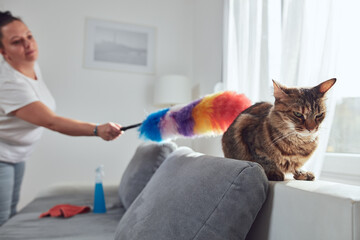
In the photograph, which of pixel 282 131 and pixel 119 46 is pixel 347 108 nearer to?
pixel 282 131

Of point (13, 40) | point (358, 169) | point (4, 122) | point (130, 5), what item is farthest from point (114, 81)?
point (358, 169)

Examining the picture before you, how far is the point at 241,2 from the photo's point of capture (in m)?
1.48

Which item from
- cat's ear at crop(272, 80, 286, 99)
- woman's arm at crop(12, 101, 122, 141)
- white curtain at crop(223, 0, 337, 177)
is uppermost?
white curtain at crop(223, 0, 337, 177)

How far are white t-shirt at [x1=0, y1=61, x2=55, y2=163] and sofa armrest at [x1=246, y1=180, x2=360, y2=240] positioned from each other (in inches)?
50.5

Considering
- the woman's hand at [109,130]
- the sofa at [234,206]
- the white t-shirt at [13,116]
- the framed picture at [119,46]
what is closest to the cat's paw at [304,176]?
the sofa at [234,206]

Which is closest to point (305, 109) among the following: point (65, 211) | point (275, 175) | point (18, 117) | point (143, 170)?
point (275, 175)

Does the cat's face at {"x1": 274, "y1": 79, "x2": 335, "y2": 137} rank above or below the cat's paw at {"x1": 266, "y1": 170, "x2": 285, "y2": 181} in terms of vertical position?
above

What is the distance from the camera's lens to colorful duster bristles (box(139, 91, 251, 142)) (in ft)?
2.90

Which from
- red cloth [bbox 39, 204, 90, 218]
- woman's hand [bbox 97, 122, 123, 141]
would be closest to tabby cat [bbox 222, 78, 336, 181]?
woman's hand [bbox 97, 122, 123, 141]

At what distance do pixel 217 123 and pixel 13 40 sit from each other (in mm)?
1455

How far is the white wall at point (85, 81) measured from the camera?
266 centimetres

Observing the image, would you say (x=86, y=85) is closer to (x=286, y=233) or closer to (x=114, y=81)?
(x=114, y=81)

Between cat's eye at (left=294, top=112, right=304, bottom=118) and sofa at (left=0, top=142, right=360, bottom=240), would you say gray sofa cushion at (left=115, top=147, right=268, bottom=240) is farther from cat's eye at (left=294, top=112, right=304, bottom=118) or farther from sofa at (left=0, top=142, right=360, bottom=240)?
cat's eye at (left=294, top=112, right=304, bottom=118)

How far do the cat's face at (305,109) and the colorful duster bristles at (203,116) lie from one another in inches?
9.6
